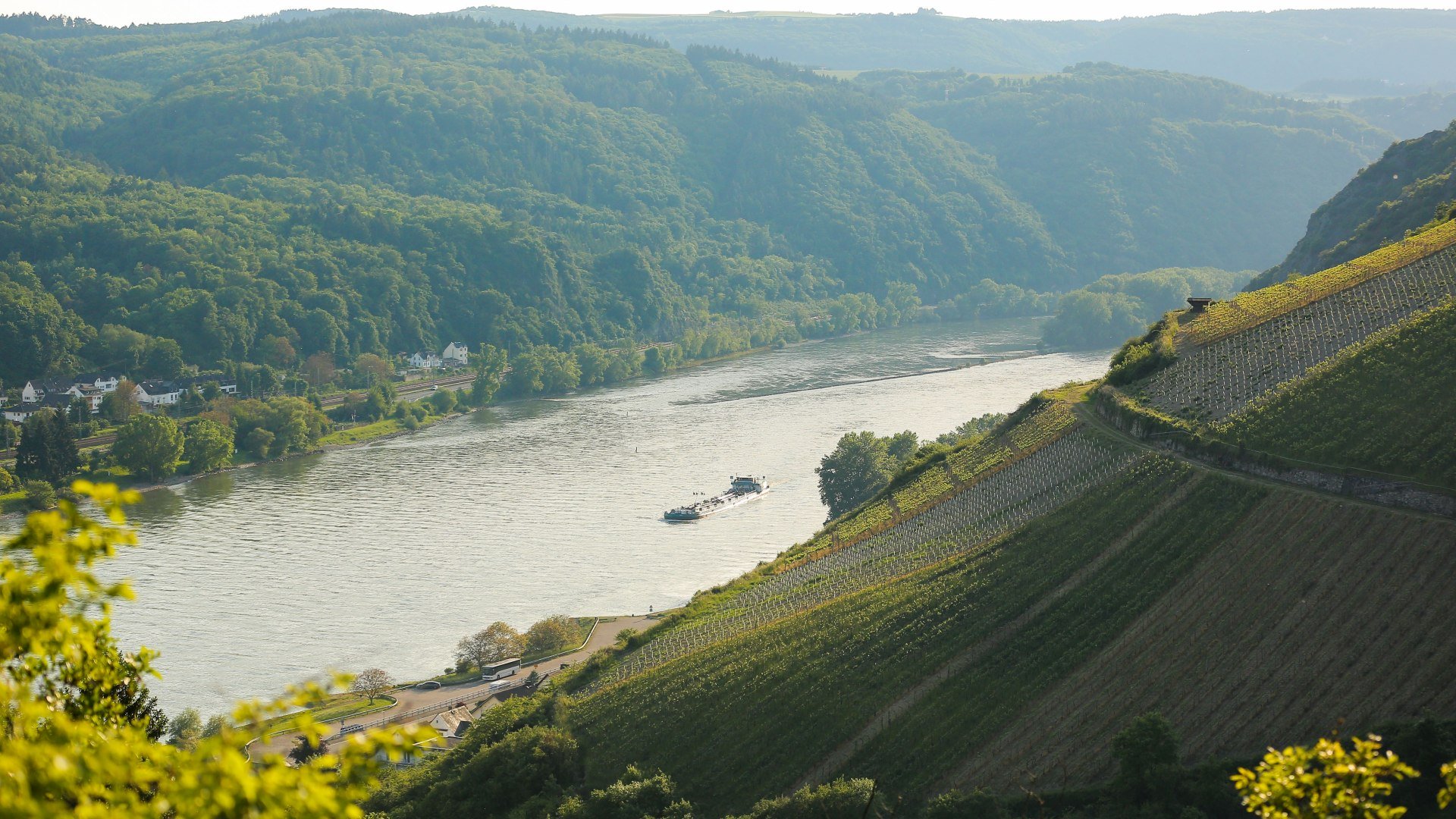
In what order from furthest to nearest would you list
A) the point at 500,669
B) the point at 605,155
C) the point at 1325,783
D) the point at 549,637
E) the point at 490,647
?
the point at 605,155
the point at 549,637
the point at 490,647
the point at 500,669
the point at 1325,783

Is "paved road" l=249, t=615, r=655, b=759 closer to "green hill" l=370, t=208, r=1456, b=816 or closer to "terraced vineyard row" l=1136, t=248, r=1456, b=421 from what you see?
"green hill" l=370, t=208, r=1456, b=816

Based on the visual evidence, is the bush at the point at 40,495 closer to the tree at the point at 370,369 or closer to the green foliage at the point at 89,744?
the tree at the point at 370,369

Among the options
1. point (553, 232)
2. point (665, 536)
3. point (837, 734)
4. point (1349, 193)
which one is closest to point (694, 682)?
point (837, 734)

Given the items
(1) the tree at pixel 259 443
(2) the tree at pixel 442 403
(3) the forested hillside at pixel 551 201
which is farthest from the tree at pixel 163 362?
(1) the tree at pixel 259 443

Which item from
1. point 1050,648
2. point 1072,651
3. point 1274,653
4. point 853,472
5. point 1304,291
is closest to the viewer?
point 1274,653

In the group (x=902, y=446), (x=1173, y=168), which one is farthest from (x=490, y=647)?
(x=1173, y=168)

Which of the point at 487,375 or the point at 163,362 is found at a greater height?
the point at 163,362

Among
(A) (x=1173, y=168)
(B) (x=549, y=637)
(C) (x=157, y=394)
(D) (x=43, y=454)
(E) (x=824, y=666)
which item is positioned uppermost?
(A) (x=1173, y=168)

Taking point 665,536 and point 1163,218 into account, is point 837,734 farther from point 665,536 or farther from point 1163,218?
point 1163,218

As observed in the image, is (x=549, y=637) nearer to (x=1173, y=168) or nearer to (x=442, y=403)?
(x=442, y=403)
